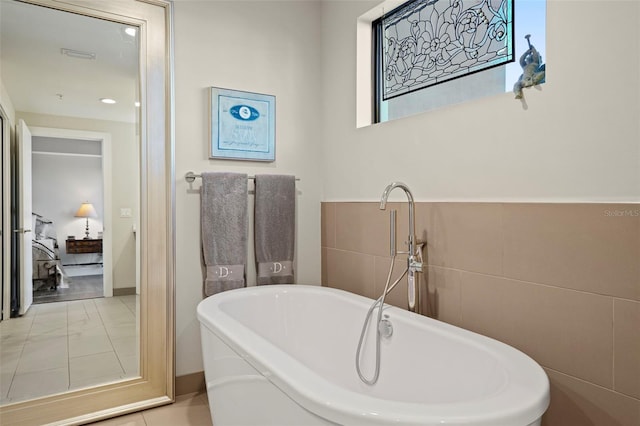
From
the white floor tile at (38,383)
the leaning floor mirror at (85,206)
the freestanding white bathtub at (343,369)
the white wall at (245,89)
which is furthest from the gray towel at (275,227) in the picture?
the white floor tile at (38,383)

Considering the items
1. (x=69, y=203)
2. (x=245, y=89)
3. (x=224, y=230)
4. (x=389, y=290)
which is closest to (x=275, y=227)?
(x=224, y=230)

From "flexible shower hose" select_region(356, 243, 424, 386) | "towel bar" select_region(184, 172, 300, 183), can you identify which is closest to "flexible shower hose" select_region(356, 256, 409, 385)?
"flexible shower hose" select_region(356, 243, 424, 386)

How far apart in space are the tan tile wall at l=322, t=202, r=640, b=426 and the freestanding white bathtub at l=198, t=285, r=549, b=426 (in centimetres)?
24

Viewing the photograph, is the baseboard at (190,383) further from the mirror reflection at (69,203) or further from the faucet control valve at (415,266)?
the faucet control valve at (415,266)

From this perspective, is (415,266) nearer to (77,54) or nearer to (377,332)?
(377,332)

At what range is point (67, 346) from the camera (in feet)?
7.03

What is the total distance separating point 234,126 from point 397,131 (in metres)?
0.98

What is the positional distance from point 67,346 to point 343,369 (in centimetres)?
144

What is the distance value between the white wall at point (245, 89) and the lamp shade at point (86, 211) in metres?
0.43

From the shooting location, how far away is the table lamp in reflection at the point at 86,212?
7.09ft

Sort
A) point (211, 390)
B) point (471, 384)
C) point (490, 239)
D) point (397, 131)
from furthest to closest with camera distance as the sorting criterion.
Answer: point (397, 131) → point (211, 390) → point (490, 239) → point (471, 384)

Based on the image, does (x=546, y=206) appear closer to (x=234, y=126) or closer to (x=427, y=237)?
(x=427, y=237)

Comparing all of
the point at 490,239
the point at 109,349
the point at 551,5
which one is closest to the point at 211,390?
the point at 109,349

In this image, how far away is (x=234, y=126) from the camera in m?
2.47
